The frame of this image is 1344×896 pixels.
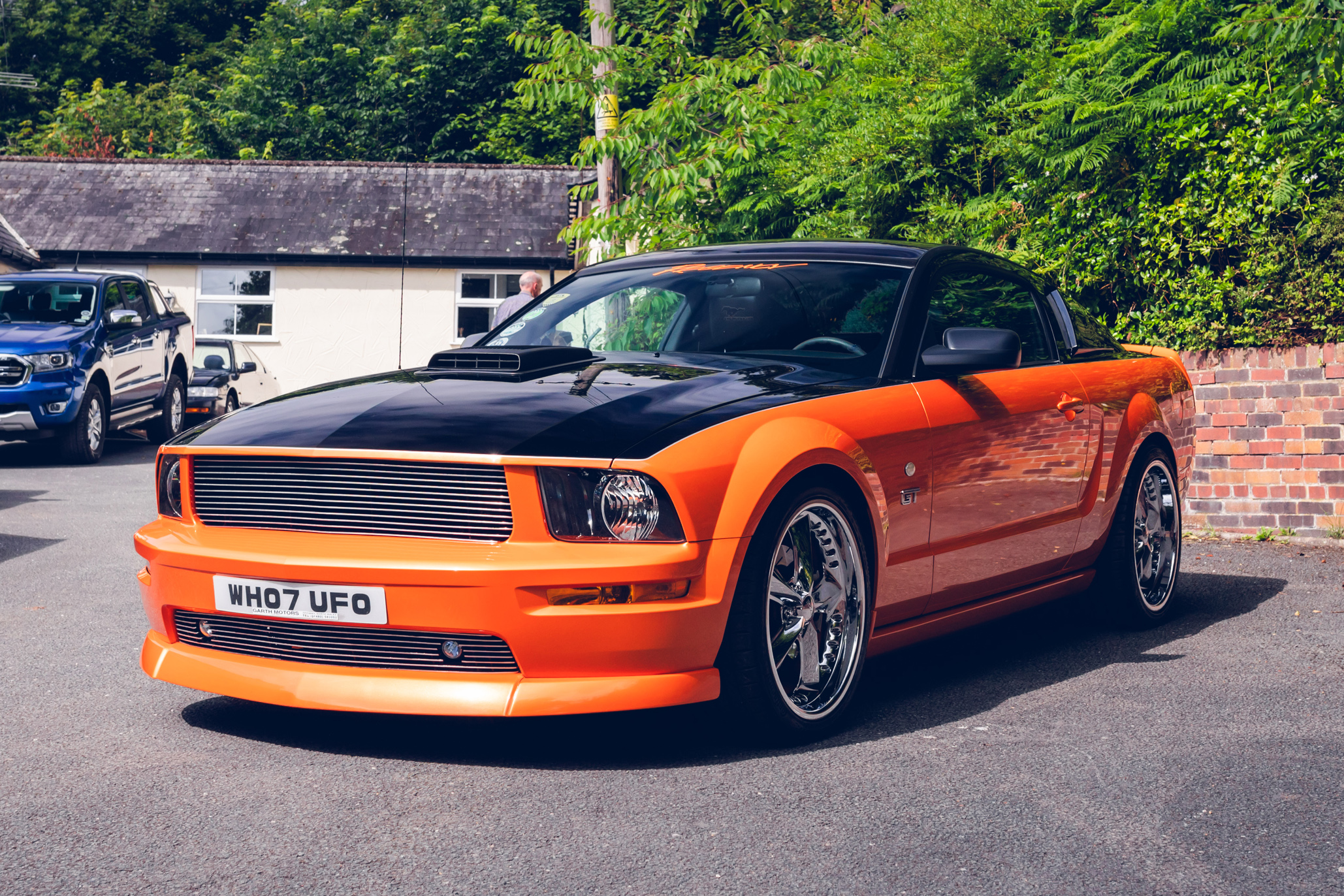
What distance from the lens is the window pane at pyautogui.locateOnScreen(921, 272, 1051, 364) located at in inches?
213

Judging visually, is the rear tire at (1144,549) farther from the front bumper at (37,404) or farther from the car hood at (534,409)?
the front bumper at (37,404)

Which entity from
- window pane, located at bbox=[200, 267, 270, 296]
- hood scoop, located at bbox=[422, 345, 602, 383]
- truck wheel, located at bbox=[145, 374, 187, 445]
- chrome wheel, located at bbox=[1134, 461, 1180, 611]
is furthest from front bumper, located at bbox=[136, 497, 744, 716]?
window pane, located at bbox=[200, 267, 270, 296]

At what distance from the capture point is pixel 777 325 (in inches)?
205

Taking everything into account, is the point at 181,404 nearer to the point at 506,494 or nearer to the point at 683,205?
the point at 683,205

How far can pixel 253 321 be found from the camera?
30.0 meters

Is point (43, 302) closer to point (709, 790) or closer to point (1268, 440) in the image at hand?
point (1268, 440)

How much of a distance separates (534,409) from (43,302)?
514 inches

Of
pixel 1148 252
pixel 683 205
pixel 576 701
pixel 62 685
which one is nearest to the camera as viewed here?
pixel 576 701

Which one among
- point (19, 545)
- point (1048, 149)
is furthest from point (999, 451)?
point (1048, 149)

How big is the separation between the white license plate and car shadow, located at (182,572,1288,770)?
445 mm

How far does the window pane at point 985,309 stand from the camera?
17.7 feet

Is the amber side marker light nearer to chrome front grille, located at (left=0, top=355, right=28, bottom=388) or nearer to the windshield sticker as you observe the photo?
the windshield sticker

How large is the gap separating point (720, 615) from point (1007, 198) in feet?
27.3

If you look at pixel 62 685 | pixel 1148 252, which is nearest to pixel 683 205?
pixel 1148 252
